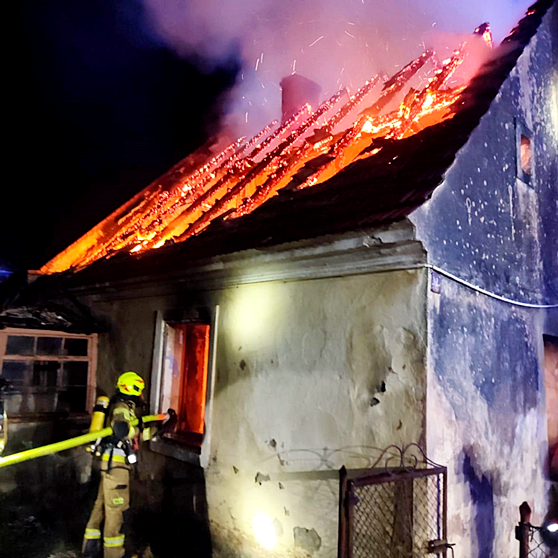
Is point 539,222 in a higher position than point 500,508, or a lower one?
higher

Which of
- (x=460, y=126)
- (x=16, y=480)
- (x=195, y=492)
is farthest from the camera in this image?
(x=16, y=480)

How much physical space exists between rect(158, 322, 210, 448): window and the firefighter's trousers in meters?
0.95

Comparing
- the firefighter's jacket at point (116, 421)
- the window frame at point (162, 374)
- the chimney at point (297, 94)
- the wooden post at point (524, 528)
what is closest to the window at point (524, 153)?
the wooden post at point (524, 528)

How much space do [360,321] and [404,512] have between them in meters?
1.68

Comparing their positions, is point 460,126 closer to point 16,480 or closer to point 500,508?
point 500,508

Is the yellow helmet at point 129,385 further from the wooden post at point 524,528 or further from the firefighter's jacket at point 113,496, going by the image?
the wooden post at point 524,528

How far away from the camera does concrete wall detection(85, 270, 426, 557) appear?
14.3 ft

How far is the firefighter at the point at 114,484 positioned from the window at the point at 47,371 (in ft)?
8.41

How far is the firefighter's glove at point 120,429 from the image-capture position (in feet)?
19.5

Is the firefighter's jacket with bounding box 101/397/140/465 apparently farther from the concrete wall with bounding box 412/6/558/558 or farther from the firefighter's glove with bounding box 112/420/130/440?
the concrete wall with bounding box 412/6/558/558

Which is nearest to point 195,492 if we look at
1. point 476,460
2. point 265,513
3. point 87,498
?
point 265,513

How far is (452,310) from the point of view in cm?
455

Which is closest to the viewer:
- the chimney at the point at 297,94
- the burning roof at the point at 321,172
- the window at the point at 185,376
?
the burning roof at the point at 321,172

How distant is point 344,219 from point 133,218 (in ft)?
20.9
